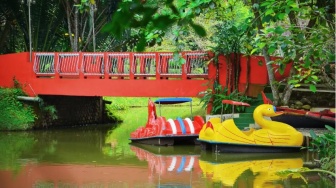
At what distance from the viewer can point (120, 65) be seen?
20.8m

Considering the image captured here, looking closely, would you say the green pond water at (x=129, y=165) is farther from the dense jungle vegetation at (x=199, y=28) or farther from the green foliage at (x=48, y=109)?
the green foliage at (x=48, y=109)

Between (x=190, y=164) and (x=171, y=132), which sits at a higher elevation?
(x=171, y=132)

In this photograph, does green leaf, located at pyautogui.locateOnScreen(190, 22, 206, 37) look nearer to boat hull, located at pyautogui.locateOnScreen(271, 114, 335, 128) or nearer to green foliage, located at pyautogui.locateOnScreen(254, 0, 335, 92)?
green foliage, located at pyautogui.locateOnScreen(254, 0, 335, 92)

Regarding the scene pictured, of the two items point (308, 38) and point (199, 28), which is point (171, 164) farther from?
point (199, 28)

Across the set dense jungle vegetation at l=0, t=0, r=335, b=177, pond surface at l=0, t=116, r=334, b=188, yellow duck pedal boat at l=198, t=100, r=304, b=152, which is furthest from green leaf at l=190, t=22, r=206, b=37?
yellow duck pedal boat at l=198, t=100, r=304, b=152

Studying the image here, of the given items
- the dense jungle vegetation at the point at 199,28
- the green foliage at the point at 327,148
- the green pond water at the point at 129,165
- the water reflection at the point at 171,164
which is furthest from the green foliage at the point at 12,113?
the green foliage at the point at 327,148

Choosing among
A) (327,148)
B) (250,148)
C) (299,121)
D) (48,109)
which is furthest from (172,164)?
(48,109)

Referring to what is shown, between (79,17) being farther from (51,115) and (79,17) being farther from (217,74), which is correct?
(217,74)

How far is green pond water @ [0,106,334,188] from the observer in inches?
458

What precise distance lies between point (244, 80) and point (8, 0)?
390 inches

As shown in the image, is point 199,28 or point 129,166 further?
point 129,166

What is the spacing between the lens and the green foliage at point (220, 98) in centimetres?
1856

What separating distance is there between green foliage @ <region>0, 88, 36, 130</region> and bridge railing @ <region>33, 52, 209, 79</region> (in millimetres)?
1153

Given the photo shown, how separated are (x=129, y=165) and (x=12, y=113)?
845 centimetres
